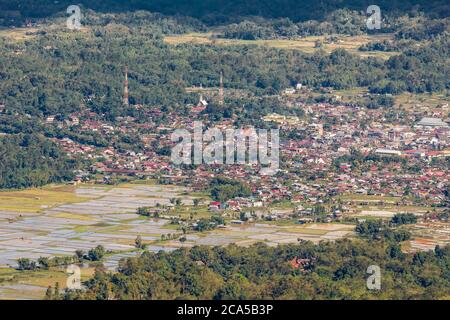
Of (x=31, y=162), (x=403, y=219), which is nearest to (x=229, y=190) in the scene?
(x=403, y=219)

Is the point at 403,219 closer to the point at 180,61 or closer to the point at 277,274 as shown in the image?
the point at 277,274

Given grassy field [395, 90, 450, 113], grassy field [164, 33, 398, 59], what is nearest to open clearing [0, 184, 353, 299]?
grassy field [395, 90, 450, 113]

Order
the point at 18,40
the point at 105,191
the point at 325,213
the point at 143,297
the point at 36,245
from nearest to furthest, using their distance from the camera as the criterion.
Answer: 1. the point at 143,297
2. the point at 36,245
3. the point at 325,213
4. the point at 105,191
5. the point at 18,40

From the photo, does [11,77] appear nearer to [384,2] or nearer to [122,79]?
[122,79]

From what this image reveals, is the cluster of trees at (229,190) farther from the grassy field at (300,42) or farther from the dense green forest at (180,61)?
the grassy field at (300,42)

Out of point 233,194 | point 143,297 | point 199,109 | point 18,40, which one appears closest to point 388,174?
point 233,194

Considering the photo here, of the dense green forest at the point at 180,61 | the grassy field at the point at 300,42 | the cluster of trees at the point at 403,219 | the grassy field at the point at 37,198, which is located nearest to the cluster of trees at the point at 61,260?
the grassy field at the point at 37,198

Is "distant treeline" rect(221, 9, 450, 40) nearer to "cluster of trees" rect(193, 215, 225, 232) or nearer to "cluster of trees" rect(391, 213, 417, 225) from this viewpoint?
"cluster of trees" rect(391, 213, 417, 225)
